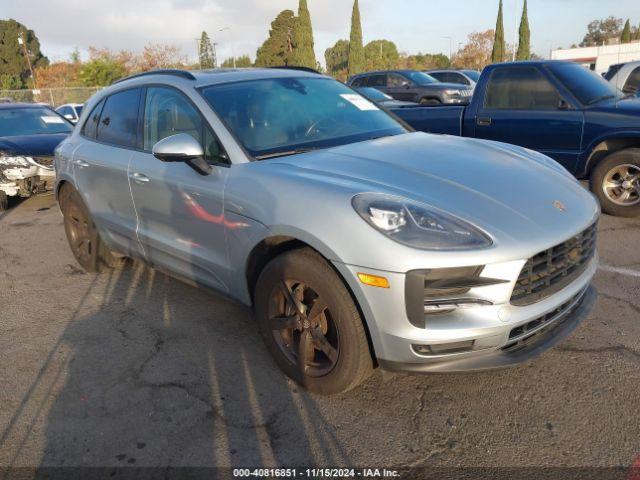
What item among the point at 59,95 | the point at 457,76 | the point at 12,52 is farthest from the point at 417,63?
the point at 12,52

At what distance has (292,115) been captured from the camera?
357cm

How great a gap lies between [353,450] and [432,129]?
529 centimetres

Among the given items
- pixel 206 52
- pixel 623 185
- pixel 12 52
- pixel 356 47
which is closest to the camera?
pixel 623 185

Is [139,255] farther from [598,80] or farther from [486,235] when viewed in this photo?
[598,80]

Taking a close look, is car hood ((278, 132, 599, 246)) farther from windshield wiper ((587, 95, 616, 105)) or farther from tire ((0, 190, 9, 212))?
tire ((0, 190, 9, 212))

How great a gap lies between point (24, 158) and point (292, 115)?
5.96 m

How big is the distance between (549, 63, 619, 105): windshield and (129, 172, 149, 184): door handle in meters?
4.82

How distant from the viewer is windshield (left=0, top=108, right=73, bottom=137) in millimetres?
9039

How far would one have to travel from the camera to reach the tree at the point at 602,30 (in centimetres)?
8100

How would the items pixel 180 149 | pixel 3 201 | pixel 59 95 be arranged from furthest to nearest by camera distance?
pixel 59 95
pixel 3 201
pixel 180 149

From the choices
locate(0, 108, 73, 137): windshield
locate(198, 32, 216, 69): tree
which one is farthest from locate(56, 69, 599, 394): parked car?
locate(198, 32, 216, 69): tree

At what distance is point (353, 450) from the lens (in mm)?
2477

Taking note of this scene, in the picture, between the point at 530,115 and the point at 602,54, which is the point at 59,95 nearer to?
the point at 530,115

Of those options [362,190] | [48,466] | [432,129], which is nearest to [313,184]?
[362,190]
